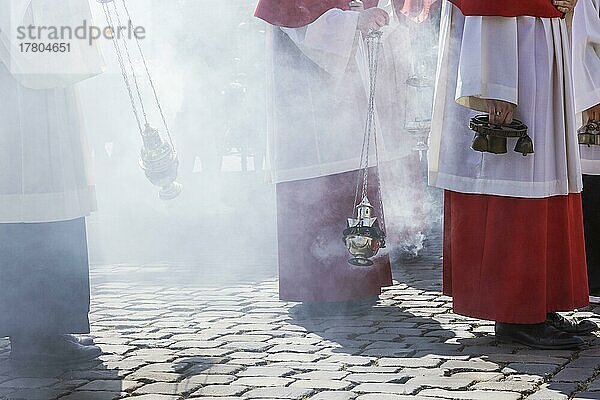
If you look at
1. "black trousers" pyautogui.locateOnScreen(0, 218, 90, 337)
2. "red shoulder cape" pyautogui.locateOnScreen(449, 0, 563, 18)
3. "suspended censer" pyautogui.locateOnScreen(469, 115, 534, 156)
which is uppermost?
"red shoulder cape" pyautogui.locateOnScreen(449, 0, 563, 18)

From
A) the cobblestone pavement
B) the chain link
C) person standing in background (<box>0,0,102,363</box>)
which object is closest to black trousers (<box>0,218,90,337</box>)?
person standing in background (<box>0,0,102,363</box>)

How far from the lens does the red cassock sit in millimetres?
4633

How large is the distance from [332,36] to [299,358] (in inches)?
61.6

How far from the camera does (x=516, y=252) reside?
15.3 feet

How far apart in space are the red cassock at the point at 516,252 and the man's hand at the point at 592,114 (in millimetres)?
644

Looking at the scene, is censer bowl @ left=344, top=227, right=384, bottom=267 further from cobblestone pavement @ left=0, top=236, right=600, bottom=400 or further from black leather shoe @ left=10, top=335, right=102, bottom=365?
black leather shoe @ left=10, top=335, right=102, bottom=365

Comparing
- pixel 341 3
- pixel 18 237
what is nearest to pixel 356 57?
pixel 341 3

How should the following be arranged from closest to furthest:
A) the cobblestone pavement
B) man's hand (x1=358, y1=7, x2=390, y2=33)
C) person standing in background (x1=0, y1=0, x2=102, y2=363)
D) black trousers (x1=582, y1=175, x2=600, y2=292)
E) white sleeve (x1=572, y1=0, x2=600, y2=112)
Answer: the cobblestone pavement → person standing in background (x1=0, y1=0, x2=102, y2=363) → white sleeve (x1=572, y1=0, x2=600, y2=112) → man's hand (x1=358, y1=7, x2=390, y2=33) → black trousers (x1=582, y1=175, x2=600, y2=292)

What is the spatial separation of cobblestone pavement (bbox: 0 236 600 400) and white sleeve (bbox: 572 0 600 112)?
975mm

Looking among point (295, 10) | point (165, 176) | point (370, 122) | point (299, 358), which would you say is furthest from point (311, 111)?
point (299, 358)

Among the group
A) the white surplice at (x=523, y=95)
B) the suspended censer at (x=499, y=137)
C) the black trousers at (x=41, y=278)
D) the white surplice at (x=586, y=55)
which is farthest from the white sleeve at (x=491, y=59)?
the black trousers at (x=41, y=278)

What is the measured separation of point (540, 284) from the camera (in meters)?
4.64

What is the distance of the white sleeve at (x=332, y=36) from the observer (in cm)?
532

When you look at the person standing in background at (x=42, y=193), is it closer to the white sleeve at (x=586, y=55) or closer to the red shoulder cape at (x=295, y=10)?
the red shoulder cape at (x=295, y=10)
